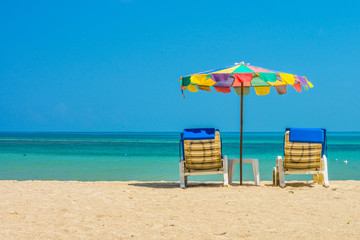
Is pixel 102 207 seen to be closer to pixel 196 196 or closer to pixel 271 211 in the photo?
pixel 196 196

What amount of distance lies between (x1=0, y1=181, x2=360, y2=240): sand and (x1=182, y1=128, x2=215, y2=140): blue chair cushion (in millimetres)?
826

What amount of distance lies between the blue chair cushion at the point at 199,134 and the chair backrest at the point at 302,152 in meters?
1.19

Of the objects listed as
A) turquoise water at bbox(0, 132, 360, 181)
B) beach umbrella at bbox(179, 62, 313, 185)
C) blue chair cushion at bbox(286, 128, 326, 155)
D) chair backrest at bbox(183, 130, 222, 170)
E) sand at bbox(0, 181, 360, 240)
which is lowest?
turquoise water at bbox(0, 132, 360, 181)

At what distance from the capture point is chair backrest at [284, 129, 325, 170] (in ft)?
22.6

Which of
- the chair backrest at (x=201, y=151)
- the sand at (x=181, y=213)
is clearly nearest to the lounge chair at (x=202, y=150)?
the chair backrest at (x=201, y=151)

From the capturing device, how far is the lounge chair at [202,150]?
692 cm

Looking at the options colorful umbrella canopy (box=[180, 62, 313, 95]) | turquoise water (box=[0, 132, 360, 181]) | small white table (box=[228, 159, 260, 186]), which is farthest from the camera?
turquoise water (box=[0, 132, 360, 181])

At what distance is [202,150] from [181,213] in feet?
7.03

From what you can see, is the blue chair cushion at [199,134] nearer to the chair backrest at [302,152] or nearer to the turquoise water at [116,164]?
the chair backrest at [302,152]

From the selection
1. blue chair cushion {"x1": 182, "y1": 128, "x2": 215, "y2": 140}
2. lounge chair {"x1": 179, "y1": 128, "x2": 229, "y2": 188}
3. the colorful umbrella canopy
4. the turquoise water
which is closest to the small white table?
lounge chair {"x1": 179, "y1": 128, "x2": 229, "y2": 188}

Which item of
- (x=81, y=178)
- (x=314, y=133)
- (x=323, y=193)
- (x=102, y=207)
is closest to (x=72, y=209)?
(x=102, y=207)

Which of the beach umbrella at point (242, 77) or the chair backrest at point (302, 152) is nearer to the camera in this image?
the beach umbrella at point (242, 77)

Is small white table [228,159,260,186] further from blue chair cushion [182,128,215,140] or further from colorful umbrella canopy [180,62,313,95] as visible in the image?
colorful umbrella canopy [180,62,313,95]

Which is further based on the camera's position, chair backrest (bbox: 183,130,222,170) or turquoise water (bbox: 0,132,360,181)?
turquoise water (bbox: 0,132,360,181)
